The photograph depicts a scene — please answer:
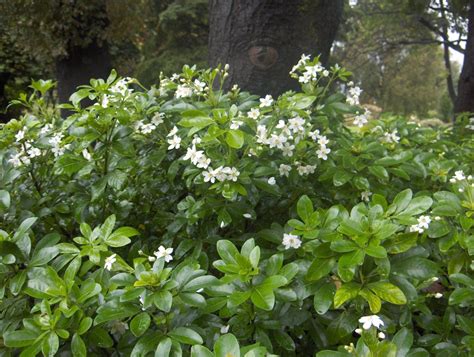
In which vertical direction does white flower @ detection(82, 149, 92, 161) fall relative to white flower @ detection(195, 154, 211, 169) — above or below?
below

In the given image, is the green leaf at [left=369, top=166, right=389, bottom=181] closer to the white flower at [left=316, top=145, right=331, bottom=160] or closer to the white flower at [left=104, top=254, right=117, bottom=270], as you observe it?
the white flower at [left=316, top=145, right=331, bottom=160]

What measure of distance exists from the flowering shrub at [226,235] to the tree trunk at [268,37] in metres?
0.68

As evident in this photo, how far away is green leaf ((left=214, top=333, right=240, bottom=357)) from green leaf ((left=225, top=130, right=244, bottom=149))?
1.59ft

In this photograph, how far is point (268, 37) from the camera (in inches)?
89.6

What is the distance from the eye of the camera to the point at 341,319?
1.05 metres

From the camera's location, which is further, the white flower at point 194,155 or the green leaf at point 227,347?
the white flower at point 194,155

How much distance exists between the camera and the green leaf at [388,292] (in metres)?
0.93

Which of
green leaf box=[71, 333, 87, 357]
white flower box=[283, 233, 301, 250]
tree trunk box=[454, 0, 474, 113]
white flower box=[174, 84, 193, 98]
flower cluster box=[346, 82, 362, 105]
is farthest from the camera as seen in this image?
tree trunk box=[454, 0, 474, 113]

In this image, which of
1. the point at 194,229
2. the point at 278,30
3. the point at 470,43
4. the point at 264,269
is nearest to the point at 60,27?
the point at 278,30

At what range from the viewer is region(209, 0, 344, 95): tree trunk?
7.45 feet

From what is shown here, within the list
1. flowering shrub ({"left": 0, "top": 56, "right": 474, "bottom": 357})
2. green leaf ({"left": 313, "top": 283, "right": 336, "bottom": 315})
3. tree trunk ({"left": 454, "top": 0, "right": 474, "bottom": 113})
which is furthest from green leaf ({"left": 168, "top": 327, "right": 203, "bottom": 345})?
tree trunk ({"left": 454, "top": 0, "right": 474, "bottom": 113})

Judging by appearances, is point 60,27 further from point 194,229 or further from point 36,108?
point 194,229

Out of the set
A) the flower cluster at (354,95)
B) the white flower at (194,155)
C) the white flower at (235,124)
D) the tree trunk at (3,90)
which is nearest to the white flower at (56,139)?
the white flower at (194,155)

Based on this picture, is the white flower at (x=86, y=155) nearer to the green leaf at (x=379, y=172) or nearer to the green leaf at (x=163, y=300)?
the green leaf at (x=163, y=300)
